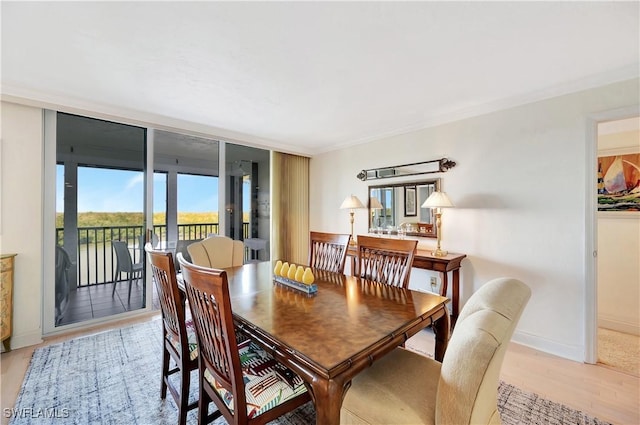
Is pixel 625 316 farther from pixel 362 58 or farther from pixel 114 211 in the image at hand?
pixel 114 211

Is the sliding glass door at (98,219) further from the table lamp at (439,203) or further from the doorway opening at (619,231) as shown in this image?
the doorway opening at (619,231)

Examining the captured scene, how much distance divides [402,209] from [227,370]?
289cm

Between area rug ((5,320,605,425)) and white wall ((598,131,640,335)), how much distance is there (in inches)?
80.0

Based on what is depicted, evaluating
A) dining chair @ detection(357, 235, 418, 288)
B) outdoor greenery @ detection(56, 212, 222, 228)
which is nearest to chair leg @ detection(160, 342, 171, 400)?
dining chair @ detection(357, 235, 418, 288)

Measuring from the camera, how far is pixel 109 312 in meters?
3.19

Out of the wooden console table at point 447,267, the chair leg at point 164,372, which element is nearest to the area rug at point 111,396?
the chair leg at point 164,372

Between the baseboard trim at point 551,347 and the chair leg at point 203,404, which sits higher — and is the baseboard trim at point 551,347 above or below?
below

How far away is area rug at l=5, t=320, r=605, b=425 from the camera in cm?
169

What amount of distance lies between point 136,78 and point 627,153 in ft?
16.4

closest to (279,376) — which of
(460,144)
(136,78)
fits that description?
(136,78)

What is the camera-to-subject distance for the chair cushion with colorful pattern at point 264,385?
1.19m

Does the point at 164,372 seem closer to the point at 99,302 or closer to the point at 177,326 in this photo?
the point at 177,326

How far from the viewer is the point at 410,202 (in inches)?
138

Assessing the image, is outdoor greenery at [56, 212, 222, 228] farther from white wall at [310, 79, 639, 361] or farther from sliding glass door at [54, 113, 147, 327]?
white wall at [310, 79, 639, 361]
